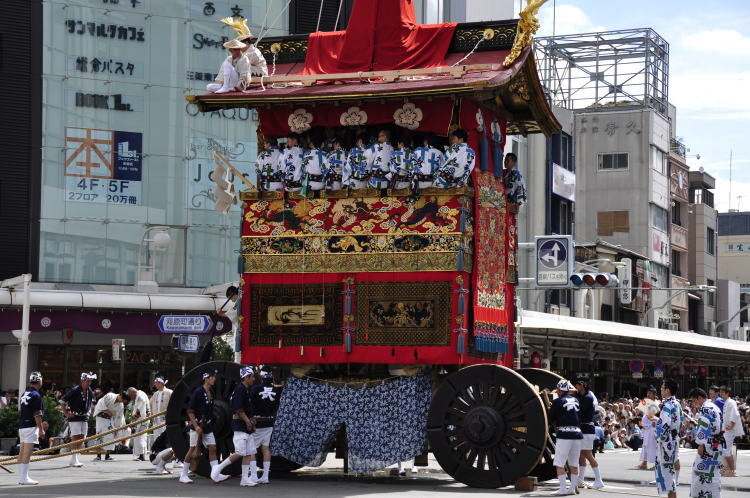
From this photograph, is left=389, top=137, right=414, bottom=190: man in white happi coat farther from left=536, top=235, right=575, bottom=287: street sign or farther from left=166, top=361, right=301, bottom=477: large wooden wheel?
left=536, top=235, right=575, bottom=287: street sign

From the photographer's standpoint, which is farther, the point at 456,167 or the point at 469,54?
the point at 469,54

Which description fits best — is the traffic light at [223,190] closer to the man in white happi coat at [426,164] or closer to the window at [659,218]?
the man in white happi coat at [426,164]

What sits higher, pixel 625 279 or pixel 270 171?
pixel 270 171

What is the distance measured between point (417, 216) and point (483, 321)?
2.19 metres

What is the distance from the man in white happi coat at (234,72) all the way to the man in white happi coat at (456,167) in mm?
4031

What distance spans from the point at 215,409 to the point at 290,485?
2.24m

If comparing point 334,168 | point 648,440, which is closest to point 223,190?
point 334,168

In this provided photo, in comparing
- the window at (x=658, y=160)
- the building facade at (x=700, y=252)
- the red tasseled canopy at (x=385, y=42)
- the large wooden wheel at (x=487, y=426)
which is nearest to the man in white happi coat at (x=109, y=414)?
the red tasseled canopy at (x=385, y=42)

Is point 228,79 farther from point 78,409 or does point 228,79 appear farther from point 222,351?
point 222,351

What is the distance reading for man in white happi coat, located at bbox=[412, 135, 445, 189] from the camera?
70.6 feet

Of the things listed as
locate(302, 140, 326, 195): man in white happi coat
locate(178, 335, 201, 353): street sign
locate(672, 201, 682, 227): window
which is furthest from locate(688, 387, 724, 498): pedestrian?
locate(672, 201, 682, 227): window

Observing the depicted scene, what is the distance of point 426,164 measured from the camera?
2152 cm

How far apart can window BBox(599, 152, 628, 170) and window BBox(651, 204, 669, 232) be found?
354cm

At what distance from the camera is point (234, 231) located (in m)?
→ 52.2
